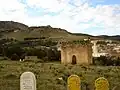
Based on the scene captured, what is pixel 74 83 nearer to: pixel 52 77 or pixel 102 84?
pixel 102 84

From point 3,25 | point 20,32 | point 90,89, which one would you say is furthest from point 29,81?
point 3,25

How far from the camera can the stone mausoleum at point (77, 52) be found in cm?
4538

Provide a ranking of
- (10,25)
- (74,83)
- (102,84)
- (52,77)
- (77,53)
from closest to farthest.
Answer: (102,84) < (74,83) < (52,77) < (77,53) < (10,25)

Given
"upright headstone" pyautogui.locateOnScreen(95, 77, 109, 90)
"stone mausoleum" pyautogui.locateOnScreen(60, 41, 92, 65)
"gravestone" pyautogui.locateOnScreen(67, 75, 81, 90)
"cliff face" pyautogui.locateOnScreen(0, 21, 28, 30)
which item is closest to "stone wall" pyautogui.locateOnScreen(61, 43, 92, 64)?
"stone mausoleum" pyautogui.locateOnScreen(60, 41, 92, 65)

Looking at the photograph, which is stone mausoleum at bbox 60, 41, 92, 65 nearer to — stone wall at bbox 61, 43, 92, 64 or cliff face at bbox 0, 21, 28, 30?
stone wall at bbox 61, 43, 92, 64

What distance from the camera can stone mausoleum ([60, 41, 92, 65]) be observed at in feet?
149

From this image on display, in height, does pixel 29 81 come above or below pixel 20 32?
below

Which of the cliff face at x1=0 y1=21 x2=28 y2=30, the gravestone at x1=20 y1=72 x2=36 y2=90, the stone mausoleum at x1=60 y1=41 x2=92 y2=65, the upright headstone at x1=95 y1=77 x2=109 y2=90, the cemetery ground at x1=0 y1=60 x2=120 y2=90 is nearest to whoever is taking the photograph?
the upright headstone at x1=95 y1=77 x2=109 y2=90

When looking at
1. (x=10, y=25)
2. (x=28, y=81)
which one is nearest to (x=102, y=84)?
(x=28, y=81)

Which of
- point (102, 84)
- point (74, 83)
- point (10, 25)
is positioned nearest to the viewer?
point (102, 84)

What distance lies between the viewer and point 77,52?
45938mm

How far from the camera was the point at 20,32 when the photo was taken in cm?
11119

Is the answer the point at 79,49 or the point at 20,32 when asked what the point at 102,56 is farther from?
the point at 20,32

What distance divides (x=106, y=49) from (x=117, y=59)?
7315 mm
